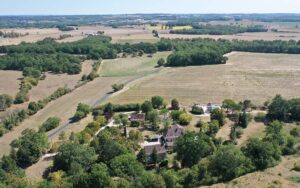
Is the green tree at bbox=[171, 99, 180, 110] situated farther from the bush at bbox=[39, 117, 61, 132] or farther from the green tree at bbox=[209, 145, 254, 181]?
the green tree at bbox=[209, 145, 254, 181]

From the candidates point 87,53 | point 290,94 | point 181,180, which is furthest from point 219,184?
point 87,53

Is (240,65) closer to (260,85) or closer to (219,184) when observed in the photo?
(260,85)

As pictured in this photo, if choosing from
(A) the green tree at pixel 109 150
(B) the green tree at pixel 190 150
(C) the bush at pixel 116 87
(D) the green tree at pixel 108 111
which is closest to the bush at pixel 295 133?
(B) the green tree at pixel 190 150

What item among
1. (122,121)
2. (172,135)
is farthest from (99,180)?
(122,121)

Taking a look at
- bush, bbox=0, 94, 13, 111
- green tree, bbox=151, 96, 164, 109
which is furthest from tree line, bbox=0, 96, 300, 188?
bush, bbox=0, 94, 13, 111

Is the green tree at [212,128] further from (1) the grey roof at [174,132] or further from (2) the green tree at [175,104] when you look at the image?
(2) the green tree at [175,104]

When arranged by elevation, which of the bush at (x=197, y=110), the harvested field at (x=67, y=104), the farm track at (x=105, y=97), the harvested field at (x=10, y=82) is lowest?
the harvested field at (x=10, y=82)
